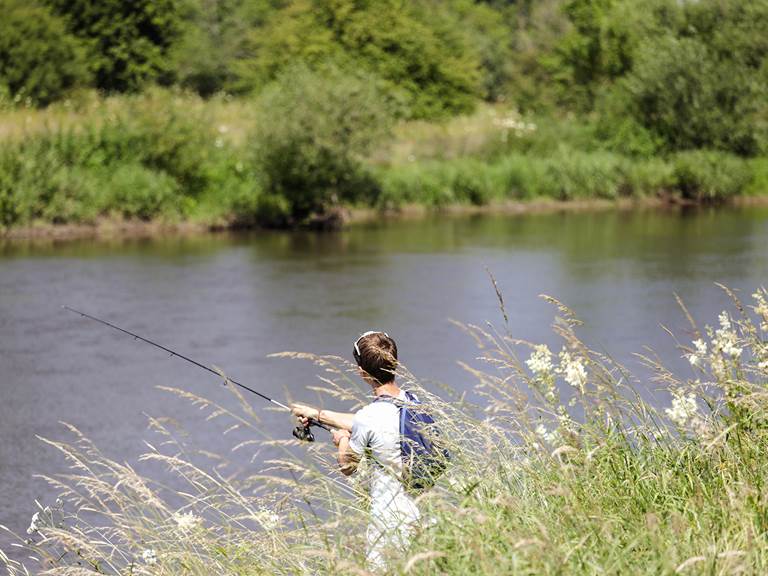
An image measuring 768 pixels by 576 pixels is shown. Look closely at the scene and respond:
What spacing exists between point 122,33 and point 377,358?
165ft

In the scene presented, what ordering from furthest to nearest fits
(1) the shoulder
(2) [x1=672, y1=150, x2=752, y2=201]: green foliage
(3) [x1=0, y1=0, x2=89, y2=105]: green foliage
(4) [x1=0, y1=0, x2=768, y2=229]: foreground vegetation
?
(3) [x1=0, y1=0, x2=89, y2=105]: green foliage < (2) [x1=672, y1=150, x2=752, y2=201]: green foliage < (4) [x1=0, y1=0, x2=768, y2=229]: foreground vegetation < (1) the shoulder

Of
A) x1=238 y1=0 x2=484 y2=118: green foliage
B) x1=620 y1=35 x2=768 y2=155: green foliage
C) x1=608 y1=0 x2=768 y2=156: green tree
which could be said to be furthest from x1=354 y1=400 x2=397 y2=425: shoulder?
x1=238 y1=0 x2=484 y2=118: green foliage

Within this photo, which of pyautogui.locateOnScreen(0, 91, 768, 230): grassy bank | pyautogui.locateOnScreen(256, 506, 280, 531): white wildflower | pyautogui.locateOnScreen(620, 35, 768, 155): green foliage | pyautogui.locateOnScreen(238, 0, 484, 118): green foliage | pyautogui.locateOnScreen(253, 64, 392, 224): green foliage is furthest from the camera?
pyautogui.locateOnScreen(238, 0, 484, 118): green foliage

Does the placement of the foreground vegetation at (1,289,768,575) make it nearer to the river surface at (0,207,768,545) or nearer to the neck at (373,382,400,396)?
the neck at (373,382,400,396)

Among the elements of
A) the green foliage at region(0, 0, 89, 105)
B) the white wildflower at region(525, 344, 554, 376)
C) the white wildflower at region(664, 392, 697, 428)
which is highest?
the green foliage at region(0, 0, 89, 105)

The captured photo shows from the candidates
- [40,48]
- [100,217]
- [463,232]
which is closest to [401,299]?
[463,232]

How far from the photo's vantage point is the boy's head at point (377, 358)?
17.8 ft

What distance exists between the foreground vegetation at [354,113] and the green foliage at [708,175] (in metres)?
0.06

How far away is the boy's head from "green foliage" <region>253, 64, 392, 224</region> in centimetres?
2577

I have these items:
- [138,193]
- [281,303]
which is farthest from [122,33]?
[281,303]

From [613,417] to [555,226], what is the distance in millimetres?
26550

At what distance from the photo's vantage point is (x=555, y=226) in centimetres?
3206

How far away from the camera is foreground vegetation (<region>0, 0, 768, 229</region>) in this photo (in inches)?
1235

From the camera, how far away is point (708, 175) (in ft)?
133
